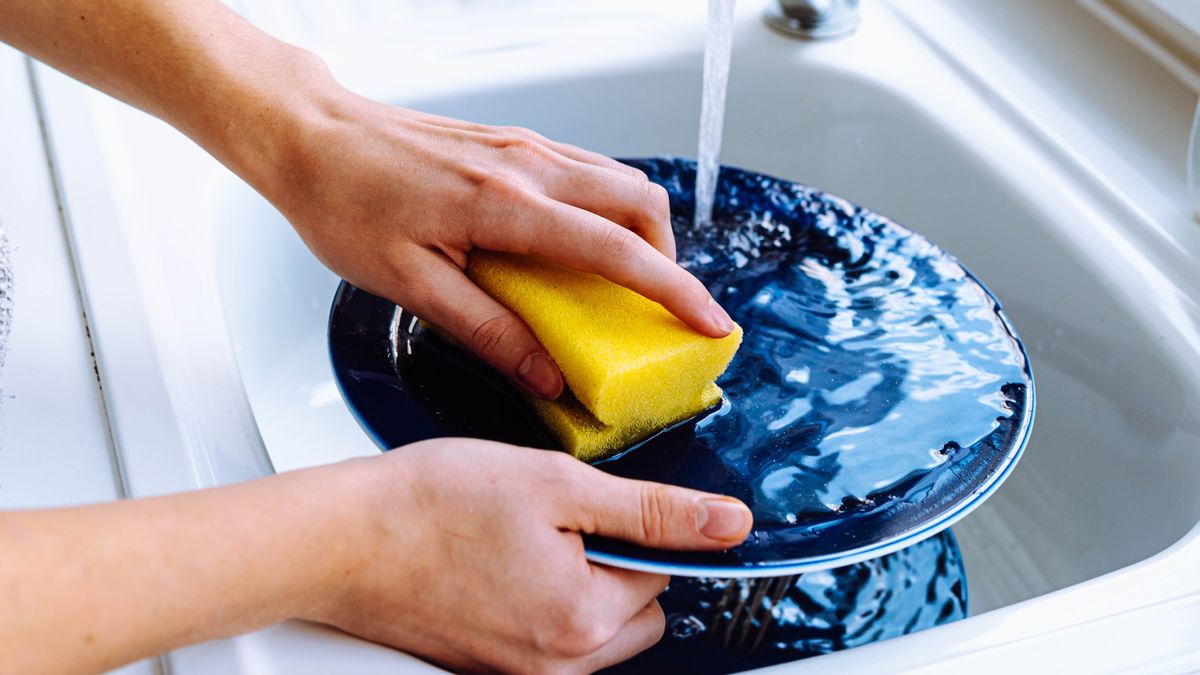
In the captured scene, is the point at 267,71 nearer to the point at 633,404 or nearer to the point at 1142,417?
the point at 633,404

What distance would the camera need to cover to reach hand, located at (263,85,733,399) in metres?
0.70

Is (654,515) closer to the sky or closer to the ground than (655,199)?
closer to the ground

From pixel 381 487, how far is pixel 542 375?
0.15 m

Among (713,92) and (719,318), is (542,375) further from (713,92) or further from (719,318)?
(713,92)

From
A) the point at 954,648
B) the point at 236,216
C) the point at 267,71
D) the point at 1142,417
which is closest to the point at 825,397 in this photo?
the point at 954,648

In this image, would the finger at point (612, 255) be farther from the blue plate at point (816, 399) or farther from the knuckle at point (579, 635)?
the knuckle at point (579, 635)

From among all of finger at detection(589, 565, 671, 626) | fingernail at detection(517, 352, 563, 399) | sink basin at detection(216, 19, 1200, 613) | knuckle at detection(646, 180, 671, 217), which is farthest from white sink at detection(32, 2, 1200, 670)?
knuckle at detection(646, 180, 671, 217)

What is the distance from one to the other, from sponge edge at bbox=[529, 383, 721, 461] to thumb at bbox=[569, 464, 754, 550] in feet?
0.25

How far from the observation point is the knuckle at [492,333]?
0.71 metres

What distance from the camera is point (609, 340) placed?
673 millimetres

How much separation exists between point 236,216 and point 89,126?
0.16m

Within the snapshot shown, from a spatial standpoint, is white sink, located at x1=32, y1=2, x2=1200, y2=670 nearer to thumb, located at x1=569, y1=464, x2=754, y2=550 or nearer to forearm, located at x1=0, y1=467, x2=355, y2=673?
thumb, located at x1=569, y1=464, x2=754, y2=550

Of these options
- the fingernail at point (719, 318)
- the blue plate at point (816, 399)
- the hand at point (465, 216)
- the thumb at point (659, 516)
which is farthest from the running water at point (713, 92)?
the thumb at point (659, 516)

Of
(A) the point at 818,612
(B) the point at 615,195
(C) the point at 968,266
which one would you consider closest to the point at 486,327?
(B) the point at 615,195
